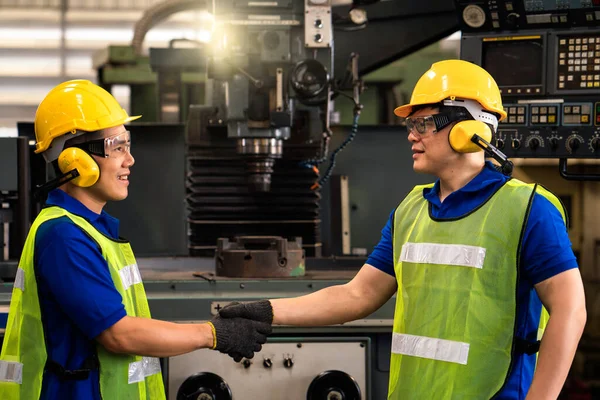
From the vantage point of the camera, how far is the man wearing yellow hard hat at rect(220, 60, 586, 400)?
1.59m

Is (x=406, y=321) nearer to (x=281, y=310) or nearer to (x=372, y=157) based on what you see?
(x=281, y=310)

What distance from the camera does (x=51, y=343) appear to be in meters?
1.67

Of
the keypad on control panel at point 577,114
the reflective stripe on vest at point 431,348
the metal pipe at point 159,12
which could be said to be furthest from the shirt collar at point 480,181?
the metal pipe at point 159,12

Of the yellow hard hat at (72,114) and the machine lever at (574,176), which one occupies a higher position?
the yellow hard hat at (72,114)

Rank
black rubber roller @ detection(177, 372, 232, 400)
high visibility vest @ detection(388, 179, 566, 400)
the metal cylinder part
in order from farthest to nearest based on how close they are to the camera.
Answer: the metal cylinder part < black rubber roller @ detection(177, 372, 232, 400) < high visibility vest @ detection(388, 179, 566, 400)

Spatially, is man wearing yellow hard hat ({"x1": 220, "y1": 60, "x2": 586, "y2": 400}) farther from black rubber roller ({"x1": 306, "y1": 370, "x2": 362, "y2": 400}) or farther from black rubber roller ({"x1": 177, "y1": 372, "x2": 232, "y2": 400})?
black rubber roller ({"x1": 177, "y1": 372, "x2": 232, "y2": 400})

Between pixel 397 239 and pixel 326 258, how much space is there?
1.05 m

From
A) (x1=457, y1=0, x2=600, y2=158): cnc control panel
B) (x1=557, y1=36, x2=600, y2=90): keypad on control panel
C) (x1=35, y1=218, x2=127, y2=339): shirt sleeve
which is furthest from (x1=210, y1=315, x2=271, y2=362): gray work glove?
(x1=557, y1=36, x2=600, y2=90): keypad on control panel

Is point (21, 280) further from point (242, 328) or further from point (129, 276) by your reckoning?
point (242, 328)

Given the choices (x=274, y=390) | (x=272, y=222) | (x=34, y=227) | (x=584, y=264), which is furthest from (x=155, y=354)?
(x=584, y=264)

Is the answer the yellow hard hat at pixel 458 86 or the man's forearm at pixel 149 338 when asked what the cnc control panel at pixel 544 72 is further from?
the man's forearm at pixel 149 338

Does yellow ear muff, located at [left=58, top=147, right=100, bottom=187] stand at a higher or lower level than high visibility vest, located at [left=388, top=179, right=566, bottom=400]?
higher

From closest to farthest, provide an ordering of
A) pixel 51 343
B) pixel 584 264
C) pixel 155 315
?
pixel 51 343 → pixel 155 315 → pixel 584 264

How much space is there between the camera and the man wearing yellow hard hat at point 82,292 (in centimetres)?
164
